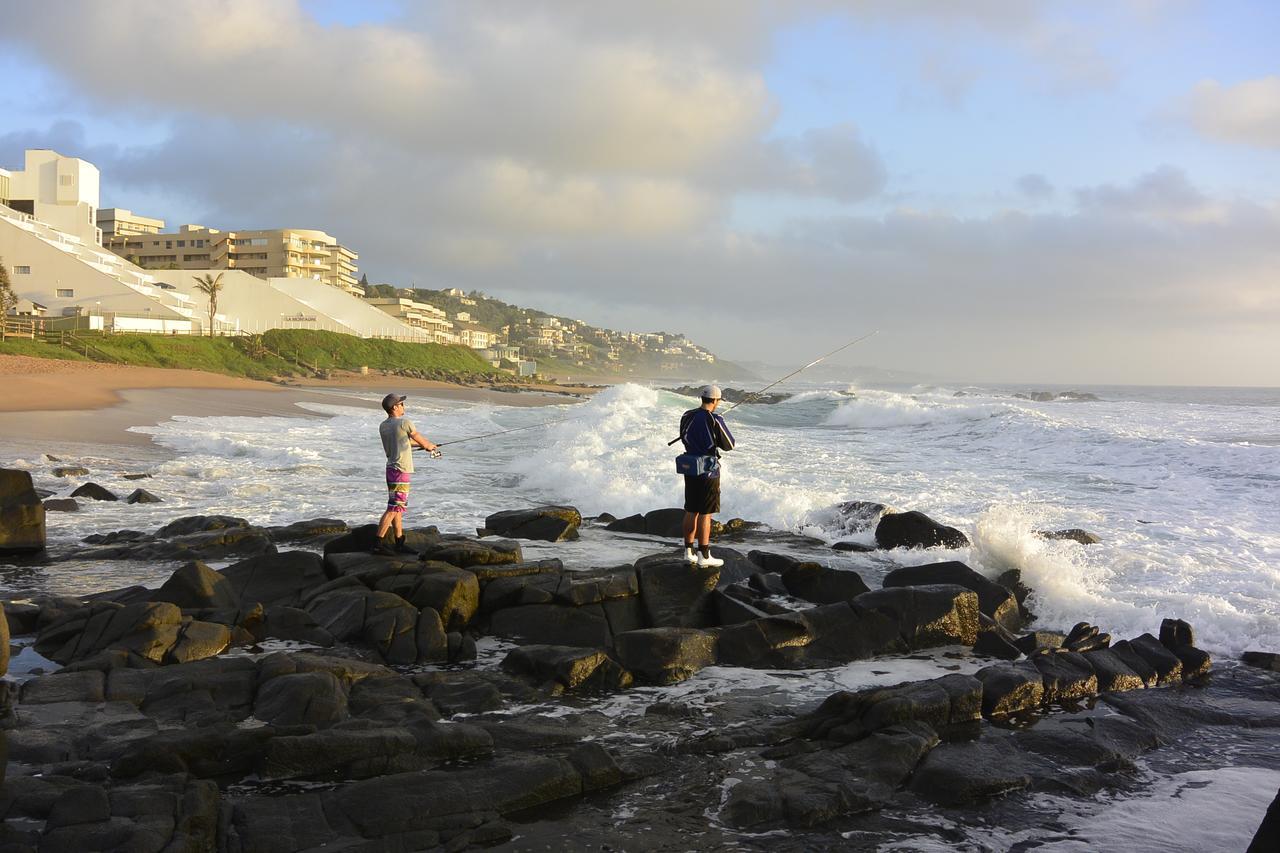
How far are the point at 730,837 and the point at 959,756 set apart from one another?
5.85ft

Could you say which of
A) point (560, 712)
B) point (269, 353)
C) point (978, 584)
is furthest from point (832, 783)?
point (269, 353)

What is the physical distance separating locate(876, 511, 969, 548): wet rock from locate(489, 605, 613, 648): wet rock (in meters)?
5.53

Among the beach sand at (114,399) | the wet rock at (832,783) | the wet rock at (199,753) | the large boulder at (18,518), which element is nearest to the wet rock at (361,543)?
the large boulder at (18,518)

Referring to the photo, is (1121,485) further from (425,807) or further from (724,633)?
(425,807)

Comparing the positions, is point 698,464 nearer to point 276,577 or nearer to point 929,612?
point 929,612

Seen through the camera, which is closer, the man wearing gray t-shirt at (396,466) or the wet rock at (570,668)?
the wet rock at (570,668)

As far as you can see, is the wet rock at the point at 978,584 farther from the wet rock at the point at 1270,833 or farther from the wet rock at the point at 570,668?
the wet rock at the point at 1270,833

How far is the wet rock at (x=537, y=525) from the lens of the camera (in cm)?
1232

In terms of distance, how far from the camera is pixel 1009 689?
645cm

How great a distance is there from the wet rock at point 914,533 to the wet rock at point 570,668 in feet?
21.0

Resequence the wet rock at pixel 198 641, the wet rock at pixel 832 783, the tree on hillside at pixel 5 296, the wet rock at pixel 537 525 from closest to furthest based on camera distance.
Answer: the wet rock at pixel 832 783 < the wet rock at pixel 198 641 < the wet rock at pixel 537 525 < the tree on hillside at pixel 5 296

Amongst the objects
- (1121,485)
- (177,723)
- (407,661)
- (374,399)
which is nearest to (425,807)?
(177,723)

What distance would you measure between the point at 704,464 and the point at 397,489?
3.36 meters

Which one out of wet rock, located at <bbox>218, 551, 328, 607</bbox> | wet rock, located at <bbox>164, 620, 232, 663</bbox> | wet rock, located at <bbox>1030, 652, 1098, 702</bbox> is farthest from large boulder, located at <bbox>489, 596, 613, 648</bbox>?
wet rock, located at <bbox>1030, 652, 1098, 702</bbox>
